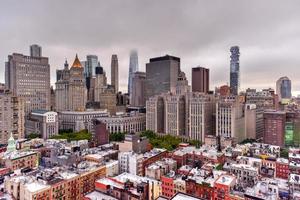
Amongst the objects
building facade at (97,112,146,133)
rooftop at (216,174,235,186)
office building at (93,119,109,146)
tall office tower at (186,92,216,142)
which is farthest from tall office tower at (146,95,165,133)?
rooftop at (216,174,235,186)

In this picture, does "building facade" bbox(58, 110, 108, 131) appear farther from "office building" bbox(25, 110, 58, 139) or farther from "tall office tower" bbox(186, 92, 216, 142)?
"tall office tower" bbox(186, 92, 216, 142)

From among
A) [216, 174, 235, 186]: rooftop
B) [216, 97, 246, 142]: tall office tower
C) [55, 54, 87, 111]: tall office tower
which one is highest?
[55, 54, 87, 111]: tall office tower

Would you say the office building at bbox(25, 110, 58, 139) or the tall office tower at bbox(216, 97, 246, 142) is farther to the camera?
the office building at bbox(25, 110, 58, 139)

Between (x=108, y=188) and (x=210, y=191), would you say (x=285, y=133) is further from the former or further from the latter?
(x=108, y=188)

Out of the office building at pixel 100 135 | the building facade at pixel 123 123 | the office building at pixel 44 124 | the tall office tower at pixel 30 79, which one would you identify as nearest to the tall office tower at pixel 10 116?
the office building at pixel 44 124

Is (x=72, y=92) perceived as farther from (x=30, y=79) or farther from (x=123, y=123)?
(x=123, y=123)

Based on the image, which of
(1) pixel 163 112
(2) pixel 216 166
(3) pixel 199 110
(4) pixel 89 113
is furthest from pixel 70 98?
(2) pixel 216 166

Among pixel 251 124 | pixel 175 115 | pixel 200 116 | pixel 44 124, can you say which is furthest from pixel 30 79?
pixel 251 124
